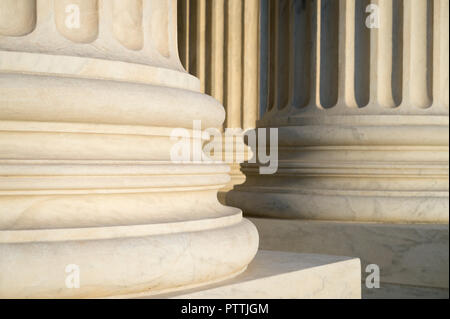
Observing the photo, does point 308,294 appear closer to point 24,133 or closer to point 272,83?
point 24,133

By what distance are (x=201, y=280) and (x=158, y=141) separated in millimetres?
3971

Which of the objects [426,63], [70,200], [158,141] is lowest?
[70,200]

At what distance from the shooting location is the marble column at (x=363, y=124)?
32.7m

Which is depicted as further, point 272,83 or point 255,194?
point 272,83

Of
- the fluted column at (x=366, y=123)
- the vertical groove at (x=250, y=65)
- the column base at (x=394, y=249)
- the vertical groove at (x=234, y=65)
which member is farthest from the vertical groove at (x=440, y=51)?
the vertical groove at (x=234, y=65)

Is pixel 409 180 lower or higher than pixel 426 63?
lower

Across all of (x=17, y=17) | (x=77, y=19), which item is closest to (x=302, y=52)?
(x=77, y=19)

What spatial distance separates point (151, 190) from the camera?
18.0 meters

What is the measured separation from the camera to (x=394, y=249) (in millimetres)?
30859

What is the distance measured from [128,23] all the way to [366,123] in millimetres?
18205
